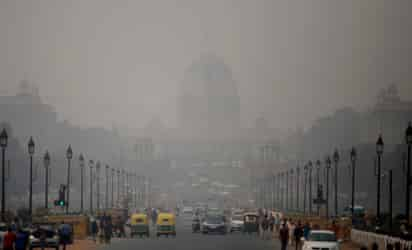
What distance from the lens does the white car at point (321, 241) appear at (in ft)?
209

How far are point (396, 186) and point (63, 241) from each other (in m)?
83.0

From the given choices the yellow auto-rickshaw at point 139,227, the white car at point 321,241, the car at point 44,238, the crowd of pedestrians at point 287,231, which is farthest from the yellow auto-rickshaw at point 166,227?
the white car at point 321,241

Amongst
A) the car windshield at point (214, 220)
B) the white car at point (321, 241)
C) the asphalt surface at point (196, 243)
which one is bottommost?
the asphalt surface at point (196, 243)

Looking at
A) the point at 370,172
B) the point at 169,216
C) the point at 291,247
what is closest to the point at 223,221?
the point at 169,216

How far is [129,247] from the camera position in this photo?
72688 mm

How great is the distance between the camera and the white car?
6369cm

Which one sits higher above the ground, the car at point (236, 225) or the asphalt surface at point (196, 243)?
the car at point (236, 225)

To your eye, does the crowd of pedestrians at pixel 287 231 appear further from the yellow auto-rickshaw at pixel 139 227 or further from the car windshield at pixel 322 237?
the yellow auto-rickshaw at pixel 139 227

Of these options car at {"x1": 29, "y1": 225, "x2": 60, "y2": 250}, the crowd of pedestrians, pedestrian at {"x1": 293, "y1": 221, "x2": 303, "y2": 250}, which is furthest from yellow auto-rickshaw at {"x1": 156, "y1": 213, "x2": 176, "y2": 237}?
car at {"x1": 29, "y1": 225, "x2": 60, "y2": 250}

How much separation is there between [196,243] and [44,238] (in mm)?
12896

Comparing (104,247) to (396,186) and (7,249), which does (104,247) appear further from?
(396,186)

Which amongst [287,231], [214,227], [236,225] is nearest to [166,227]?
[214,227]

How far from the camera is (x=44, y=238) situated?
6512 centimetres

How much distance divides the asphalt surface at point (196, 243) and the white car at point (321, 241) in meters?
6.40
